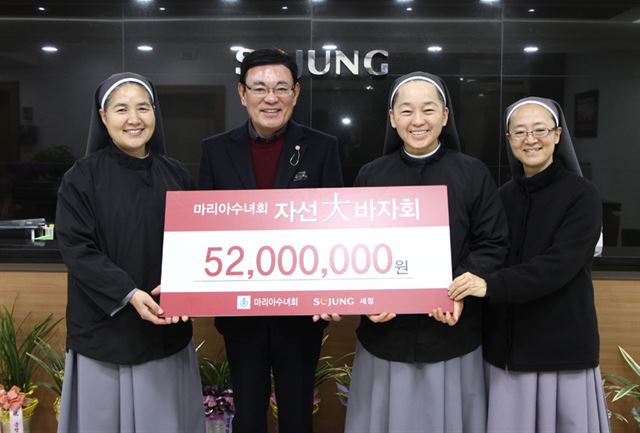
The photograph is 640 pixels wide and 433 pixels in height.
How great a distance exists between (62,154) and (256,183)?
4285mm

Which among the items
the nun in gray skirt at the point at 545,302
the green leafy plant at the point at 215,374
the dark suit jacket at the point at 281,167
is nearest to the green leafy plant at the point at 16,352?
the green leafy plant at the point at 215,374

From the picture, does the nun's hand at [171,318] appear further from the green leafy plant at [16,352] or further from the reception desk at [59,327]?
the green leafy plant at [16,352]

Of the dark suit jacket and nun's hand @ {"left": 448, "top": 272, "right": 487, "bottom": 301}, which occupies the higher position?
the dark suit jacket

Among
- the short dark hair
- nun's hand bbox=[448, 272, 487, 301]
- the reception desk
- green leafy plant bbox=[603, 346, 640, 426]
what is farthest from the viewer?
the reception desk

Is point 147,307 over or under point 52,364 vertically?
over

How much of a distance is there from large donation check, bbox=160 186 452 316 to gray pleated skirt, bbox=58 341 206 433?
28cm

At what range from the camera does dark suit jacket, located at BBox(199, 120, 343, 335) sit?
6.46 feet

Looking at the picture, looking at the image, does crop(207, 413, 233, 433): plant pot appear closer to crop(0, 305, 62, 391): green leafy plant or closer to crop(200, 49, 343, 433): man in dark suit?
crop(200, 49, 343, 433): man in dark suit

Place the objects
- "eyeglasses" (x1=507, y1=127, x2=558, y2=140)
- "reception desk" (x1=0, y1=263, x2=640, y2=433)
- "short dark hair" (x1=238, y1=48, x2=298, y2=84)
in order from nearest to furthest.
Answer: "eyeglasses" (x1=507, y1=127, x2=558, y2=140) < "short dark hair" (x1=238, y1=48, x2=298, y2=84) < "reception desk" (x1=0, y1=263, x2=640, y2=433)

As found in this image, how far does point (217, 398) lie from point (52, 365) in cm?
84

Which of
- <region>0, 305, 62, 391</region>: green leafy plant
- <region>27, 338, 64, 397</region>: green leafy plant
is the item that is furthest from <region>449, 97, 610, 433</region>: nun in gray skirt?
<region>0, 305, 62, 391</region>: green leafy plant

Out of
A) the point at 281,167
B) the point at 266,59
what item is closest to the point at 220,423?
the point at 281,167

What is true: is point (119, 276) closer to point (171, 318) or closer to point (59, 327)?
point (171, 318)

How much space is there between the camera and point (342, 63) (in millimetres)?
5074
